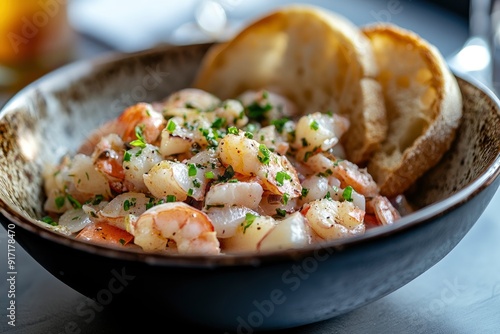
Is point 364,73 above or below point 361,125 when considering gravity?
above

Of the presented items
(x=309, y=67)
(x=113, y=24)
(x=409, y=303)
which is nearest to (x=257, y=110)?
(x=309, y=67)

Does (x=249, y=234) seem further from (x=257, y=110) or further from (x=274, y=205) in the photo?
(x=257, y=110)

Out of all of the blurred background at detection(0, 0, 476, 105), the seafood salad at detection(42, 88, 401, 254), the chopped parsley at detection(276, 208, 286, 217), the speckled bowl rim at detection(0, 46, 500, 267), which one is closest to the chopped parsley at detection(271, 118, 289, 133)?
the seafood salad at detection(42, 88, 401, 254)

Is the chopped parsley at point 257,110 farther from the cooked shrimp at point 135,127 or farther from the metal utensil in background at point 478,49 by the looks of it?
the metal utensil in background at point 478,49

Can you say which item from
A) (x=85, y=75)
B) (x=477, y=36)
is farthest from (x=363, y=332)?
(x=477, y=36)

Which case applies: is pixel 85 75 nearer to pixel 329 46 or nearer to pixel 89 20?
pixel 329 46

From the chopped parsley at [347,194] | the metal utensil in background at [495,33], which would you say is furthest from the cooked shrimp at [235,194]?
the metal utensil in background at [495,33]

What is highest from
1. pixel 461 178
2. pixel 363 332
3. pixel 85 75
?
pixel 85 75
